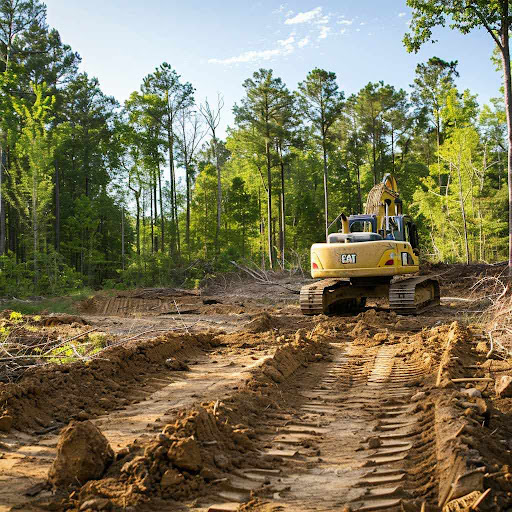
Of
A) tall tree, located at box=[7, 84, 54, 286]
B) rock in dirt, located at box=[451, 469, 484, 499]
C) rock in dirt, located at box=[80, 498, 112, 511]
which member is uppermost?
tall tree, located at box=[7, 84, 54, 286]

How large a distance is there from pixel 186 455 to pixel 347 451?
1.41 metres

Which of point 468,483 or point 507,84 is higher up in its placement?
point 507,84

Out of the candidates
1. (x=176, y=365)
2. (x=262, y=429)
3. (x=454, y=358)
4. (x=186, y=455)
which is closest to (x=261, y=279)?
(x=176, y=365)

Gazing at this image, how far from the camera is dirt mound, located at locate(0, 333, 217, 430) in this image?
5883mm

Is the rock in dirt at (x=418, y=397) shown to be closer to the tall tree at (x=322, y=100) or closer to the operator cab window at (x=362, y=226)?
the operator cab window at (x=362, y=226)

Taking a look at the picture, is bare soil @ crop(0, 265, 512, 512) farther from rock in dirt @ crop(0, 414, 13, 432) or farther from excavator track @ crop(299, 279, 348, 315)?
excavator track @ crop(299, 279, 348, 315)

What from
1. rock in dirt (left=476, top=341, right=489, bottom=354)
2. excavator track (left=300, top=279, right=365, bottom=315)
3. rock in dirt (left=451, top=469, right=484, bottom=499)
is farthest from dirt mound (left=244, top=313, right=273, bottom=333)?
rock in dirt (left=451, top=469, right=484, bottom=499)

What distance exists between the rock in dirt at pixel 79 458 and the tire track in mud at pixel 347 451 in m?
0.91

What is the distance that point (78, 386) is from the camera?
6938 mm

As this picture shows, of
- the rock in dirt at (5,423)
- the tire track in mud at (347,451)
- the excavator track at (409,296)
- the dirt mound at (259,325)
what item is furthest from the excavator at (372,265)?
the rock in dirt at (5,423)

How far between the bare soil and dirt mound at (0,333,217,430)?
0.07ft

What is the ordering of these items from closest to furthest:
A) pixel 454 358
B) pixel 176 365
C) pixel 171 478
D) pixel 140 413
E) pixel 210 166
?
pixel 171 478 → pixel 140 413 → pixel 454 358 → pixel 176 365 → pixel 210 166

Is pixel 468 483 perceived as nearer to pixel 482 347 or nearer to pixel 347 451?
pixel 347 451

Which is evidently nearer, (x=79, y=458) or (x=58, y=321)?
(x=79, y=458)
